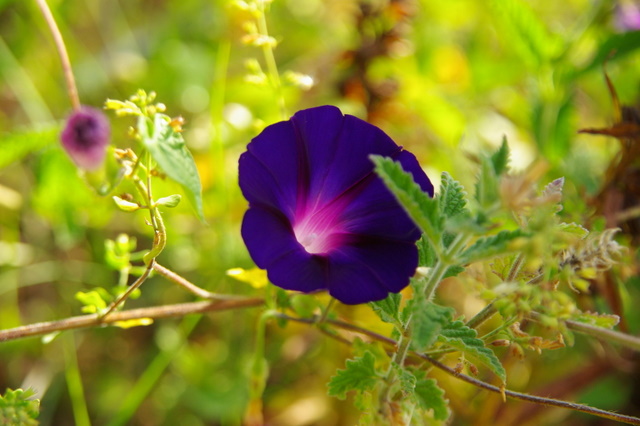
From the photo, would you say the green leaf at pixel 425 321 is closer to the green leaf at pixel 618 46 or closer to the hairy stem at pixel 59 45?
the hairy stem at pixel 59 45

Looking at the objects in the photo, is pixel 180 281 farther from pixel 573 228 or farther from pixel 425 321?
pixel 573 228

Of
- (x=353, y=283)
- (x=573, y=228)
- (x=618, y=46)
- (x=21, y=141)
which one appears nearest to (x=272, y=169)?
(x=353, y=283)

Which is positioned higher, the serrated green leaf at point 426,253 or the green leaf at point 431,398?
the serrated green leaf at point 426,253

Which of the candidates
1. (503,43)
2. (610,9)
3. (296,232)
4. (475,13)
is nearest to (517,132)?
(503,43)

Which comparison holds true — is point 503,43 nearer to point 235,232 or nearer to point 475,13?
point 475,13

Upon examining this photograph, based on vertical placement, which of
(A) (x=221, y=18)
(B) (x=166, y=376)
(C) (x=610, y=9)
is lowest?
(B) (x=166, y=376)

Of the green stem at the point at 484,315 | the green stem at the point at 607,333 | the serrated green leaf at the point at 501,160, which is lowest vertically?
the green stem at the point at 607,333

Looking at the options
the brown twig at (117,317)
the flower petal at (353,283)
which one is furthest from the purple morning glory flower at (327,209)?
the brown twig at (117,317)
